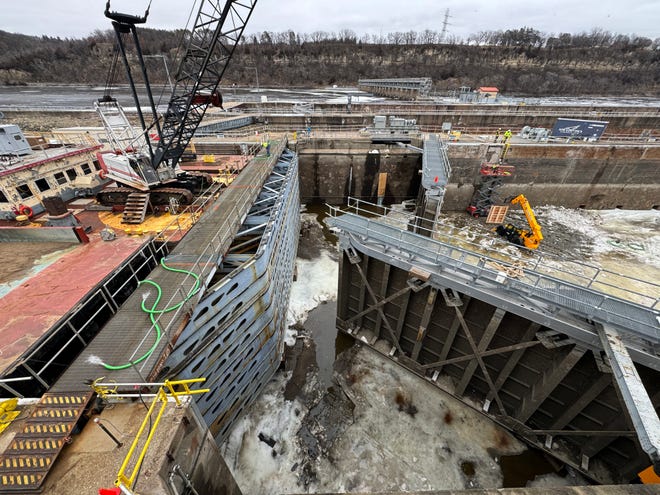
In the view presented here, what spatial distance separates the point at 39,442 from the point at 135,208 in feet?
31.2

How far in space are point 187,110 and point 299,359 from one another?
14.4 meters

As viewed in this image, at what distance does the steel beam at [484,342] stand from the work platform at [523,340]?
40 millimetres

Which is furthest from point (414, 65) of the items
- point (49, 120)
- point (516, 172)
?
point (49, 120)

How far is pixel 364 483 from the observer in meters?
8.52

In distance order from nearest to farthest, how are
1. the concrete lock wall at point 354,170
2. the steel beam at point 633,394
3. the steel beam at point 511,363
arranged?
the steel beam at point 633,394 < the steel beam at point 511,363 < the concrete lock wall at point 354,170

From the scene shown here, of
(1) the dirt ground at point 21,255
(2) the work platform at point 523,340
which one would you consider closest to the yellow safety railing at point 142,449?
(2) the work platform at point 523,340

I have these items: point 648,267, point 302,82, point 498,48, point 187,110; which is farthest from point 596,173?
point 498,48

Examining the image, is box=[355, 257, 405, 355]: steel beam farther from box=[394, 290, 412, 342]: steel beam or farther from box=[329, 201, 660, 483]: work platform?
box=[394, 290, 412, 342]: steel beam

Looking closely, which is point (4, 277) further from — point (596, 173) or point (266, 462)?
point (596, 173)

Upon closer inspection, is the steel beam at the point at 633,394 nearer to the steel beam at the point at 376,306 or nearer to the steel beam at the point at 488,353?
the steel beam at the point at 488,353

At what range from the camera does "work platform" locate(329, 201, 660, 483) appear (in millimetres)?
6762

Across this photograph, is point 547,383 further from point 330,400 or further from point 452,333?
point 330,400

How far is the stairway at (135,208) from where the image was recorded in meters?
11.0

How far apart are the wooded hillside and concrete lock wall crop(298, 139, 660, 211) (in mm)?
65867
